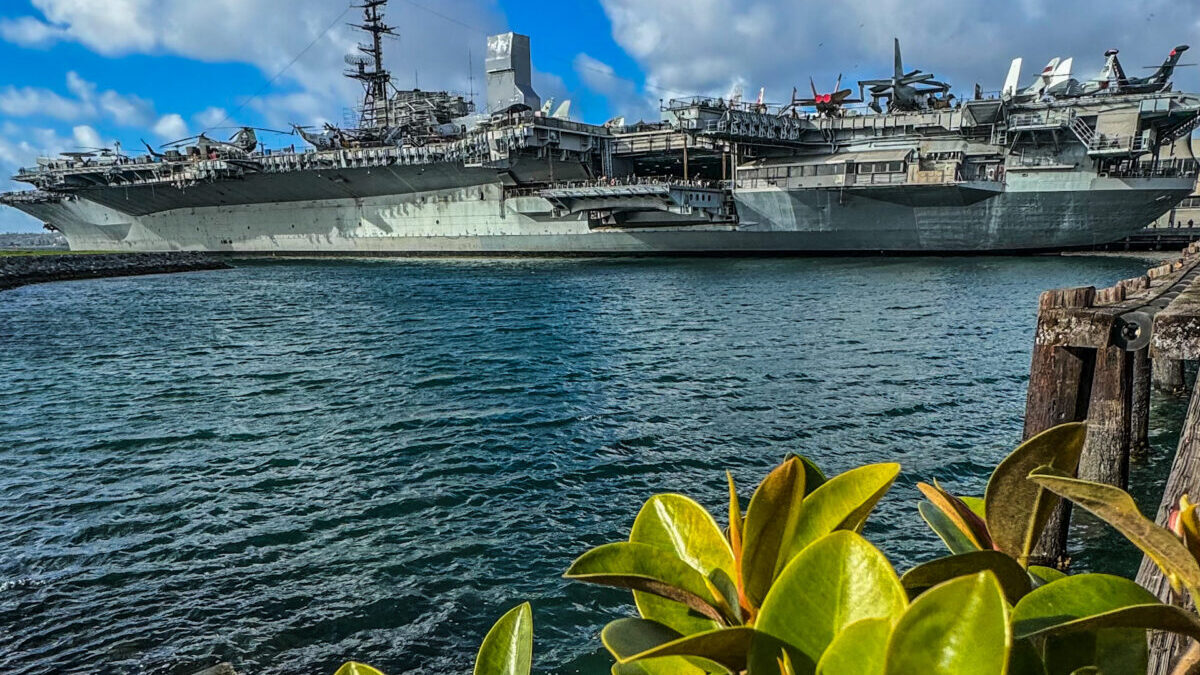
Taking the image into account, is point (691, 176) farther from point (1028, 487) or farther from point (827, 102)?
point (1028, 487)

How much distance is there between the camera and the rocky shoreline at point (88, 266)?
32688 millimetres

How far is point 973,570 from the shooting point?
1129mm

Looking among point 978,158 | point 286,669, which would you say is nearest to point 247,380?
point 286,669

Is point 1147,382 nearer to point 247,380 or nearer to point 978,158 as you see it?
point 247,380

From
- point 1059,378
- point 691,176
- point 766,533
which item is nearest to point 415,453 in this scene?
point 1059,378

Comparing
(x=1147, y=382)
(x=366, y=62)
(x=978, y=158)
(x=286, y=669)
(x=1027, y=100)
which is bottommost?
(x=286, y=669)

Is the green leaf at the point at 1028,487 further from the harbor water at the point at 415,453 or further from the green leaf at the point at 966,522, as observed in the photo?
the harbor water at the point at 415,453

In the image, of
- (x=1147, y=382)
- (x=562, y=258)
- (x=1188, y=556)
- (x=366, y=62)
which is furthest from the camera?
(x=366, y=62)

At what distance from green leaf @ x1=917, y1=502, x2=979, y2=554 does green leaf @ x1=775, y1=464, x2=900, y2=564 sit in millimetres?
195

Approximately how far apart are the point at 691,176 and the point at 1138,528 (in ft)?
142

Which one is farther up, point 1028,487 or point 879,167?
point 879,167

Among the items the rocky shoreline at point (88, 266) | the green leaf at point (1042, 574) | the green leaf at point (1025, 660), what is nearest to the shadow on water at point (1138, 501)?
the green leaf at point (1042, 574)

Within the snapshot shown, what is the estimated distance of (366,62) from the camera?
54.7 metres

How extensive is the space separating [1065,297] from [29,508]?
9.51 m
